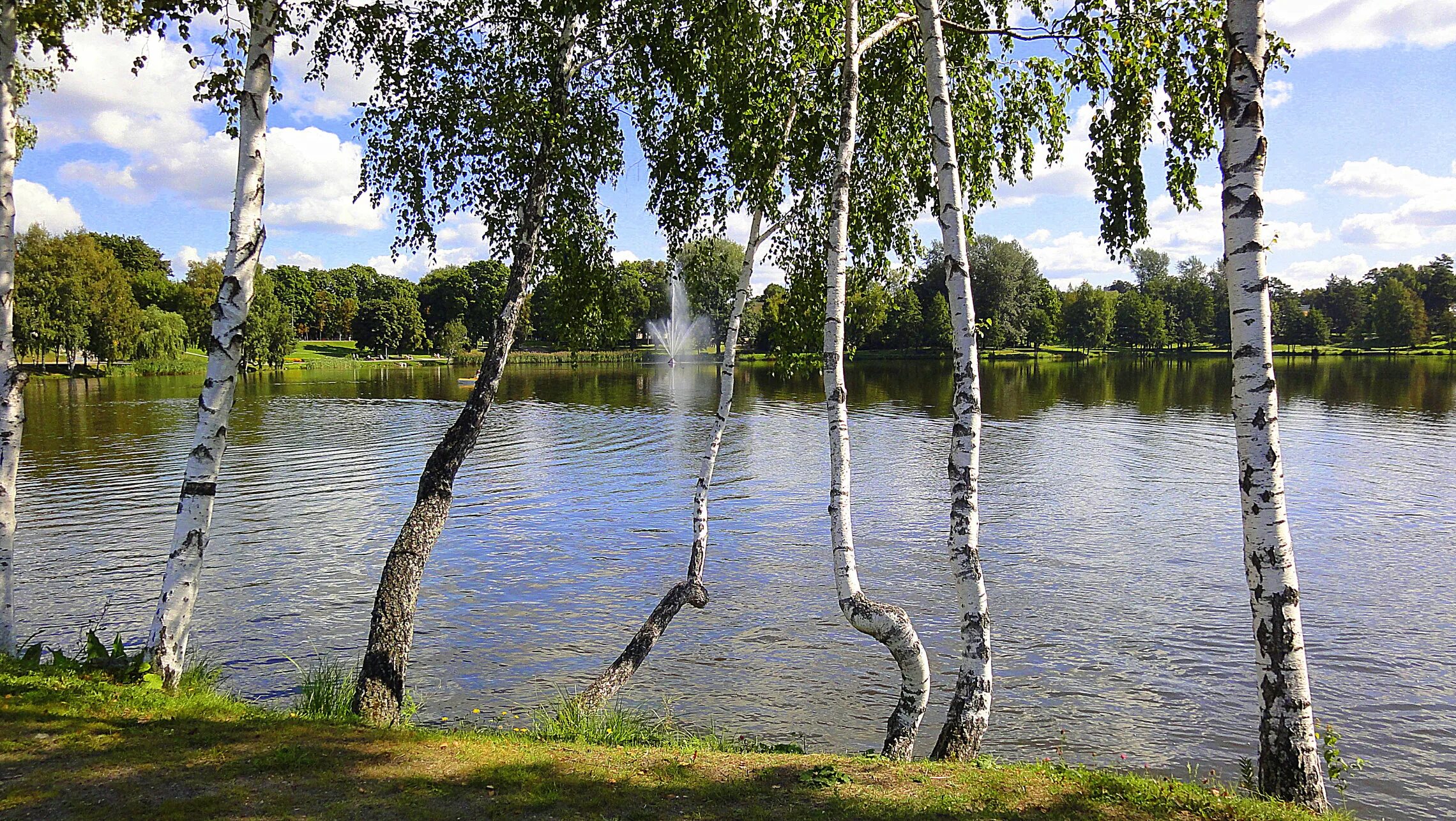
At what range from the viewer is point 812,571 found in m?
17.5

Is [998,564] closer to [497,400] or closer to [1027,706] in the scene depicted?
[1027,706]

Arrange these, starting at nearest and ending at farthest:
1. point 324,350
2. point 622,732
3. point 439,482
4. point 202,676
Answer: point 622,732 → point 439,482 → point 202,676 → point 324,350

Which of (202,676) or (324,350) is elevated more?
(324,350)

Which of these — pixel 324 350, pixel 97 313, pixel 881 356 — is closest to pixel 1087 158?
pixel 97 313

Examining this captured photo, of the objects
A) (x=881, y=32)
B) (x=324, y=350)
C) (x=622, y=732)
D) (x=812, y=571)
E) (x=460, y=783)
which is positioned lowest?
(x=812, y=571)

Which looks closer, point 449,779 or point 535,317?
point 449,779

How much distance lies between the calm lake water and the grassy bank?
3224 mm

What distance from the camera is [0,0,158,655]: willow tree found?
870 centimetres

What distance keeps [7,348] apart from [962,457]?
9660 mm

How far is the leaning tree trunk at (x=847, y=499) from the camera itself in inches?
342

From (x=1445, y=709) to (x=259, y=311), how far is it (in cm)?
9076

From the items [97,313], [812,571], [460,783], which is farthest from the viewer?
[97,313]

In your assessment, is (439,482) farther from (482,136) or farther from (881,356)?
(881,356)

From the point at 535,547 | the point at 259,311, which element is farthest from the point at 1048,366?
the point at 535,547
